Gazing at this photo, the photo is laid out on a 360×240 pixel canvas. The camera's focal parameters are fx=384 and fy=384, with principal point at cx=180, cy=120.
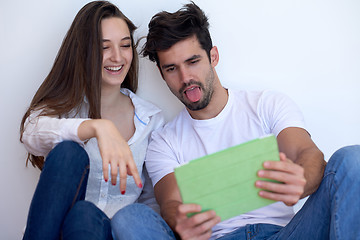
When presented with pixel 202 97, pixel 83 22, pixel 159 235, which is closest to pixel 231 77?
pixel 202 97

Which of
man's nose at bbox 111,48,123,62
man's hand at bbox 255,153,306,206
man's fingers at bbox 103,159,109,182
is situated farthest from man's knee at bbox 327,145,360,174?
man's nose at bbox 111,48,123,62

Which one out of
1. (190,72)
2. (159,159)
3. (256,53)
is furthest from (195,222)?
(256,53)

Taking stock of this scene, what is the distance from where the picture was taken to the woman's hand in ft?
3.87

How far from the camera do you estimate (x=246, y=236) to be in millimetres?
1311

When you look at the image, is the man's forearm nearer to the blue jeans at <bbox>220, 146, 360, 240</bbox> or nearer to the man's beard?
the blue jeans at <bbox>220, 146, 360, 240</bbox>

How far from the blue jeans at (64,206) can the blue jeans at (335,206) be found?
58 cm

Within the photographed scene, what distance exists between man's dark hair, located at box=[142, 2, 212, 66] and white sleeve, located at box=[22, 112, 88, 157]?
1.53ft

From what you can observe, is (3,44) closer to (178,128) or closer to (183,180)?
(178,128)

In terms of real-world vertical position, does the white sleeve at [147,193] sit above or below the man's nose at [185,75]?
below

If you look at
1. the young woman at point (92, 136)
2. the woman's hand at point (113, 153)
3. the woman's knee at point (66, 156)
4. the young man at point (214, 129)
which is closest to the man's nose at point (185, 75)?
the young man at point (214, 129)

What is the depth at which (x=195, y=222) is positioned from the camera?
1007 millimetres

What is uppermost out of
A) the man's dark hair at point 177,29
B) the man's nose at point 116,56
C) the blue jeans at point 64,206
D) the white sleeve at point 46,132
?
the man's dark hair at point 177,29

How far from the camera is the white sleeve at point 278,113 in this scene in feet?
4.66

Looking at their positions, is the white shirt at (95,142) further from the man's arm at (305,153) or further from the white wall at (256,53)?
the man's arm at (305,153)
